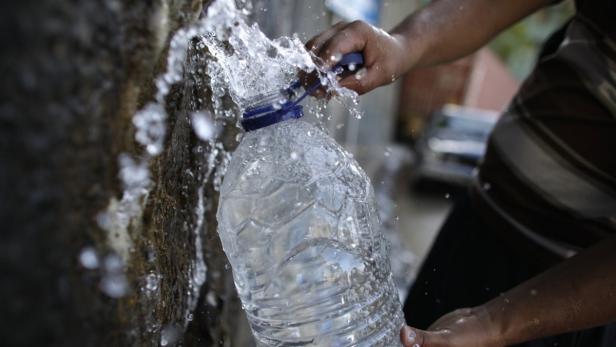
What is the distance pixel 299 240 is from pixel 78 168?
730 mm

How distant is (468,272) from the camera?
2.10 metres

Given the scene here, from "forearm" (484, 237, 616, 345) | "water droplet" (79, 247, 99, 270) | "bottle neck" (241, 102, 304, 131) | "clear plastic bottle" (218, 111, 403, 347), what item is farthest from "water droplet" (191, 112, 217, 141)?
Result: "forearm" (484, 237, 616, 345)

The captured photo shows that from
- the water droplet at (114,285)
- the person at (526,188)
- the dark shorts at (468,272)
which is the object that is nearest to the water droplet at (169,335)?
the water droplet at (114,285)

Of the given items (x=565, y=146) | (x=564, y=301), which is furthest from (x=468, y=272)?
(x=564, y=301)

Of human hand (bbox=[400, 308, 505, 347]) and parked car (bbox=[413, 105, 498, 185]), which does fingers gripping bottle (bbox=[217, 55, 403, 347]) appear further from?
parked car (bbox=[413, 105, 498, 185])

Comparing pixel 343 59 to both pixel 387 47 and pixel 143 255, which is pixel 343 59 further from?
pixel 143 255

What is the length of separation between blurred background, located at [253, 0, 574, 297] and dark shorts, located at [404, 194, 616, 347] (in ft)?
0.90

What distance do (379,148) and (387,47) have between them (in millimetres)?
11973

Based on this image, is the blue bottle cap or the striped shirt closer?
the blue bottle cap

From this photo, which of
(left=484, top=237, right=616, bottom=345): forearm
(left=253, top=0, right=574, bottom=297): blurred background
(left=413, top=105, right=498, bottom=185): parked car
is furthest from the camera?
(left=413, top=105, right=498, bottom=185): parked car

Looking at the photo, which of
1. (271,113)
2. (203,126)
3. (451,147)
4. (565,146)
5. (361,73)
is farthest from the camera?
(451,147)

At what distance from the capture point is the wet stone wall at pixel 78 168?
26.0 inches

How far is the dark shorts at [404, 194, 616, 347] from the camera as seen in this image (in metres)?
1.93

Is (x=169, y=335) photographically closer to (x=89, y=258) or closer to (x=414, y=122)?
(x=89, y=258)
